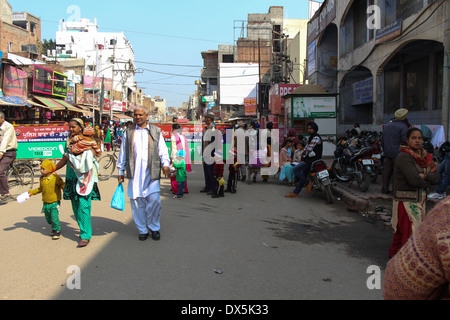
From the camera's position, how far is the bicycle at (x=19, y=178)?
8852mm

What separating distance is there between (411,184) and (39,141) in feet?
32.6

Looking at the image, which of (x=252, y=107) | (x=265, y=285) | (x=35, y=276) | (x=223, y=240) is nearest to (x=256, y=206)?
(x=223, y=240)

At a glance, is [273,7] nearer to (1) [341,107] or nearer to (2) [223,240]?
(1) [341,107]

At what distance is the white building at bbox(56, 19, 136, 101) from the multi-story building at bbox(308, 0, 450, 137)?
40398 mm

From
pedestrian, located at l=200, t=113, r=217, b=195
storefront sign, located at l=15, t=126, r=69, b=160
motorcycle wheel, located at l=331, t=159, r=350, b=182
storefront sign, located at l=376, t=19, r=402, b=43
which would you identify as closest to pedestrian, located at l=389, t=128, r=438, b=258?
motorcycle wheel, located at l=331, t=159, r=350, b=182

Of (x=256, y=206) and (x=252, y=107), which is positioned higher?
(x=252, y=107)

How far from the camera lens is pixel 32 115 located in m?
20.6

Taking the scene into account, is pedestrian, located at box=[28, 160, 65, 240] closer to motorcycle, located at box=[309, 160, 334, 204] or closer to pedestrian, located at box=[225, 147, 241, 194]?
pedestrian, located at box=[225, 147, 241, 194]

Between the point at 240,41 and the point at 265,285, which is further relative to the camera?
the point at 240,41

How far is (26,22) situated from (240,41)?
90.4 feet

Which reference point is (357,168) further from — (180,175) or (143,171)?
(143,171)

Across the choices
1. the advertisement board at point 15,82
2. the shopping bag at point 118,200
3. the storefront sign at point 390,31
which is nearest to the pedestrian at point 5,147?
the shopping bag at point 118,200

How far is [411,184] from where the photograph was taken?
429 cm

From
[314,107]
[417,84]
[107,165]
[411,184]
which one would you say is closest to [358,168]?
[411,184]
